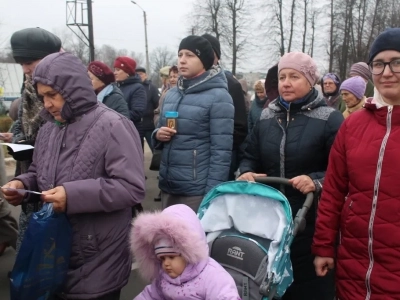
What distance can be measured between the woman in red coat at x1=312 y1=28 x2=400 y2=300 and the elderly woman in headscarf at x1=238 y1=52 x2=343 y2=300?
37 cm

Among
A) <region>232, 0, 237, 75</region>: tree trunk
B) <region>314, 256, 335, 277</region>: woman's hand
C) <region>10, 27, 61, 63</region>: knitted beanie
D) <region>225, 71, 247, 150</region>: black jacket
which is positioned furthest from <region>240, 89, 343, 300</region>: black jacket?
<region>232, 0, 237, 75</region>: tree trunk

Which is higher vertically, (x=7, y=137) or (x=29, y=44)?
(x=29, y=44)

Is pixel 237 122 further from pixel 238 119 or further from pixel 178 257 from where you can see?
pixel 178 257

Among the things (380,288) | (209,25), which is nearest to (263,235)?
(380,288)

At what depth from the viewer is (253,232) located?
259 centimetres

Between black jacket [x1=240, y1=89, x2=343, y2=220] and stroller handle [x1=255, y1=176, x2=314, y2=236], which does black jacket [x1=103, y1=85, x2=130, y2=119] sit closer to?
black jacket [x1=240, y1=89, x2=343, y2=220]

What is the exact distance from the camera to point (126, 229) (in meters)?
2.49

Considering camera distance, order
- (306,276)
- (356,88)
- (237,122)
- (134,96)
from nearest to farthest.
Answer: (306,276), (237,122), (356,88), (134,96)

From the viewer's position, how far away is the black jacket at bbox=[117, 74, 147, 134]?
21.6ft

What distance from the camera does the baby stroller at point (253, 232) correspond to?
95.0 inches

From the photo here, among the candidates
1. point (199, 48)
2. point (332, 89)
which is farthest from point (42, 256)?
point (332, 89)

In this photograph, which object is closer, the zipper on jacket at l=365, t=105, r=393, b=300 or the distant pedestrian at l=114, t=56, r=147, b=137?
the zipper on jacket at l=365, t=105, r=393, b=300

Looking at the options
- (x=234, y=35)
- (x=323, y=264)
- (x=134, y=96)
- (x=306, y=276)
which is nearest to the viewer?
(x=323, y=264)

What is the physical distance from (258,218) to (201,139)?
1.14 meters
